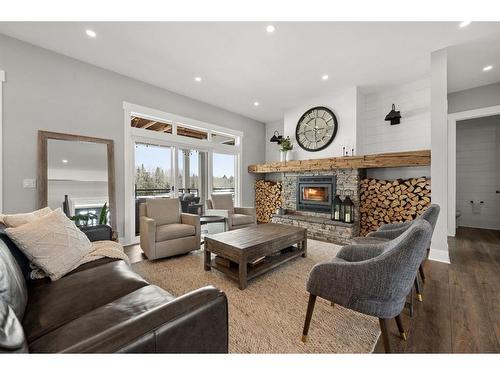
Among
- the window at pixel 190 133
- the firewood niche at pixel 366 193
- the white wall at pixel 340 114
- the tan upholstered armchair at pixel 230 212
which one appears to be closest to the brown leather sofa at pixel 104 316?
the tan upholstered armchair at pixel 230 212

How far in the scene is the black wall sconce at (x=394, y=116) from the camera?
375 cm

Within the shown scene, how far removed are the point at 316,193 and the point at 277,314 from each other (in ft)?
10.4

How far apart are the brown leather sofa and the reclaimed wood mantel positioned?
11.6 ft

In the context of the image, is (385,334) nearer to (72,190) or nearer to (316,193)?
(316,193)

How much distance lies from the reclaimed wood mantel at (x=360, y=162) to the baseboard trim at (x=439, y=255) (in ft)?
3.97

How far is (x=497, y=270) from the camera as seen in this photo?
8.09 feet

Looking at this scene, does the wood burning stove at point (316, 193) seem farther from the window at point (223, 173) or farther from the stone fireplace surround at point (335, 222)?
the window at point (223, 173)

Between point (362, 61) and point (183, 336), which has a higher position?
point (362, 61)

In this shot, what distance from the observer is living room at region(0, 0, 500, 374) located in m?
1.19

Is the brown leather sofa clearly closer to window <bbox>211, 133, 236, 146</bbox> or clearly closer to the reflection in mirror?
the reflection in mirror

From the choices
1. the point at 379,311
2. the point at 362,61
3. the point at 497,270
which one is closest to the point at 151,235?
the point at 379,311

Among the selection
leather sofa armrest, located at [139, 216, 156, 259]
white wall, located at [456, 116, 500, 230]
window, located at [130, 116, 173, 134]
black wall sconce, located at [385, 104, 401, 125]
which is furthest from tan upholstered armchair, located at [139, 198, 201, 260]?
white wall, located at [456, 116, 500, 230]
